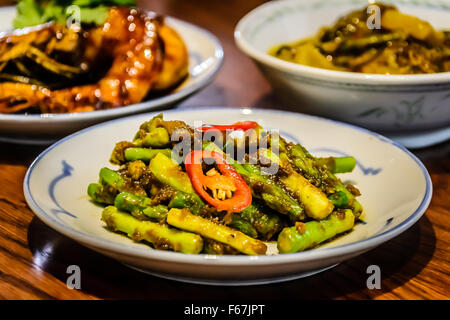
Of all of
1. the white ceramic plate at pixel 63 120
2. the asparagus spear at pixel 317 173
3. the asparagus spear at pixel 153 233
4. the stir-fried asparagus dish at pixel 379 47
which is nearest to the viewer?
the asparagus spear at pixel 153 233

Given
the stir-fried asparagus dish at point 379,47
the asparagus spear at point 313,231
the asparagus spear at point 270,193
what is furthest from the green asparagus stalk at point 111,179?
the stir-fried asparagus dish at point 379,47

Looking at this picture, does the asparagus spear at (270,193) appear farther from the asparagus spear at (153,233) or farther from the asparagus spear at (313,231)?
the asparagus spear at (153,233)

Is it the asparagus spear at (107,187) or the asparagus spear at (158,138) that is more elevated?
the asparagus spear at (158,138)

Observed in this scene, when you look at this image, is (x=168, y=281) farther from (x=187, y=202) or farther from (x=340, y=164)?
(x=340, y=164)

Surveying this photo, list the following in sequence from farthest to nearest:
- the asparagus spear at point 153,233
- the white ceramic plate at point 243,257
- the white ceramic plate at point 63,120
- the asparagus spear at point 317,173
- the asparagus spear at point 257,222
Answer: the white ceramic plate at point 63,120 < the asparagus spear at point 317,173 < the asparagus spear at point 257,222 < the asparagus spear at point 153,233 < the white ceramic plate at point 243,257

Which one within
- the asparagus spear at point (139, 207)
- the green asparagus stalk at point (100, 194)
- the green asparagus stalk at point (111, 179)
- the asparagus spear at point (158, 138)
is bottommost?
the green asparagus stalk at point (100, 194)

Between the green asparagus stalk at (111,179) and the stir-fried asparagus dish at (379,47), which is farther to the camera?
the stir-fried asparagus dish at (379,47)

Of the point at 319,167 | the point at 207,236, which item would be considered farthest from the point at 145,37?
the point at 207,236
